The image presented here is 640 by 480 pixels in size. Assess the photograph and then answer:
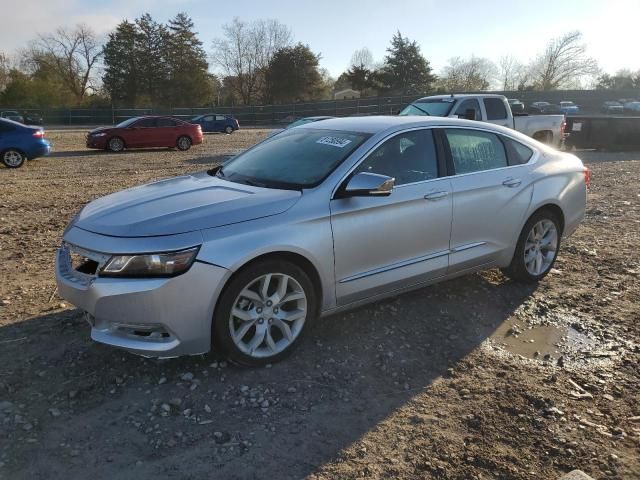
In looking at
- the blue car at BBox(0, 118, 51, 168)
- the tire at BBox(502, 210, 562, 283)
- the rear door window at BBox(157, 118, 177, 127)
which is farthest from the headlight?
the rear door window at BBox(157, 118, 177, 127)

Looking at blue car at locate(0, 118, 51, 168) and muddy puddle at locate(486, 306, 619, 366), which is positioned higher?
blue car at locate(0, 118, 51, 168)

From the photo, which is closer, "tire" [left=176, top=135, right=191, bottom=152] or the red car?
the red car

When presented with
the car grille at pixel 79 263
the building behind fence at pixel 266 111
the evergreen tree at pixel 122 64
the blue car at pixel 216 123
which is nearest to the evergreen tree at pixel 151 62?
the evergreen tree at pixel 122 64

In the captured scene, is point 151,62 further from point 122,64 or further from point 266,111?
point 266,111

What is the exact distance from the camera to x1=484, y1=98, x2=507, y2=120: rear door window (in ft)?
40.2

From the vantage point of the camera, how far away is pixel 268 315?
11.6 ft

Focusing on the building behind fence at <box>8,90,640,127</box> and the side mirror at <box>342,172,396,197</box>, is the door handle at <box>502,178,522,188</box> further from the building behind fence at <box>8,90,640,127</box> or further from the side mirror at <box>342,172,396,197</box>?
the building behind fence at <box>8,90,640,127</box>

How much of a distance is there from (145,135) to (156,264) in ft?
63.6

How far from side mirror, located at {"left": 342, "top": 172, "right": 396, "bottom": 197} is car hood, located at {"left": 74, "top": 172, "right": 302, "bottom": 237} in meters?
0.37

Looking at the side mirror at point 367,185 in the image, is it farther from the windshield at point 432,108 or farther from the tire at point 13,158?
the tire at point 13,158

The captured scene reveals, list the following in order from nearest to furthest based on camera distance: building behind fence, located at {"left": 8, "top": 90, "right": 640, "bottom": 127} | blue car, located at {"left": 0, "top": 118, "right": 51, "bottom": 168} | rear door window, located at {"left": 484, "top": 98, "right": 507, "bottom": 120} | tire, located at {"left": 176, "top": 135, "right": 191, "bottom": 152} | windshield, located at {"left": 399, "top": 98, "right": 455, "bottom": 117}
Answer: windshield, located at {"left": 399, "top": 98, "right": 455, "bottom": 117}
rear door window, located at {"left": 484, "top": 98, "right": 507, "bottom": 120}
blue car, located at {"left": 0, "top": 118, "right": 51, "bottom": 168}
tire, located at {"left": 176, "top": 135, "right": 191, "bottom": 152}
building behind fence, located at {"left": 8, "top": 90, "right": 640, "bottom": 127}

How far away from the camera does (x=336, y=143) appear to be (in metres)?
4.16

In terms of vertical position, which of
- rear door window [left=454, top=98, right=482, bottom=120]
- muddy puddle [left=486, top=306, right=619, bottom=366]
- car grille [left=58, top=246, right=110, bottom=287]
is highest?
rear door window [left=454, top=98, right=482, bottom=120]

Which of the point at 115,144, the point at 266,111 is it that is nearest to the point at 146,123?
the point at 115,144
